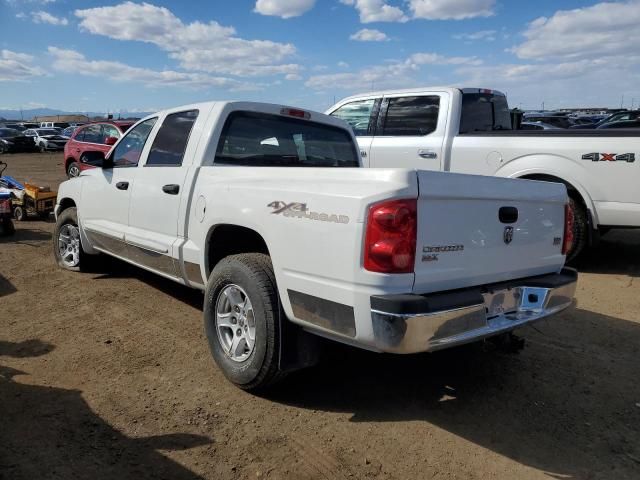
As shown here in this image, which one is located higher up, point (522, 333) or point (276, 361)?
point (276, 361)

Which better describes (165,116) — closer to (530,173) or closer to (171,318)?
(171,318)

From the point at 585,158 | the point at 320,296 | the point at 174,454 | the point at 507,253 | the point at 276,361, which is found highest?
the point at 585,158

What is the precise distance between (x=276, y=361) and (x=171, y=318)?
6.26 feet

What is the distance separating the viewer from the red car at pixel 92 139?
44.4 feet

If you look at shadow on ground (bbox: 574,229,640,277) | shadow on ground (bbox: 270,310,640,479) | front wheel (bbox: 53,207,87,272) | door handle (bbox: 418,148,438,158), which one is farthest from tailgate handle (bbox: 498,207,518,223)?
front wheel (bbox: 53,207,87,272)

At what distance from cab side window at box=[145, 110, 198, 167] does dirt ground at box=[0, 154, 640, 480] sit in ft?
4.44

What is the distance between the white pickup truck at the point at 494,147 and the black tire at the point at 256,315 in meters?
4.24

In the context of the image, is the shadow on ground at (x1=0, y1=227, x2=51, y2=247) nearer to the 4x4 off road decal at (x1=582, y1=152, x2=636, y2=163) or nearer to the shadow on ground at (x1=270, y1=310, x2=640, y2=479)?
the shadow on ground at (x1=270, y1=310, x2=640, y2=479)

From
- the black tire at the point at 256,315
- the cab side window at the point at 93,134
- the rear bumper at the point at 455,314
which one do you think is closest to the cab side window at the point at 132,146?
the black tire at the point at 256,315

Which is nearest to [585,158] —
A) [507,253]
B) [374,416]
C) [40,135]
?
[507,253]

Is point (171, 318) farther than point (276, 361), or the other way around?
point (171, 318)

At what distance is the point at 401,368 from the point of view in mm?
3828

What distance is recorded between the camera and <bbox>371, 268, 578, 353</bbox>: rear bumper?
8.29 ft

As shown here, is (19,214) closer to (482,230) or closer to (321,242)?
(321,242)
